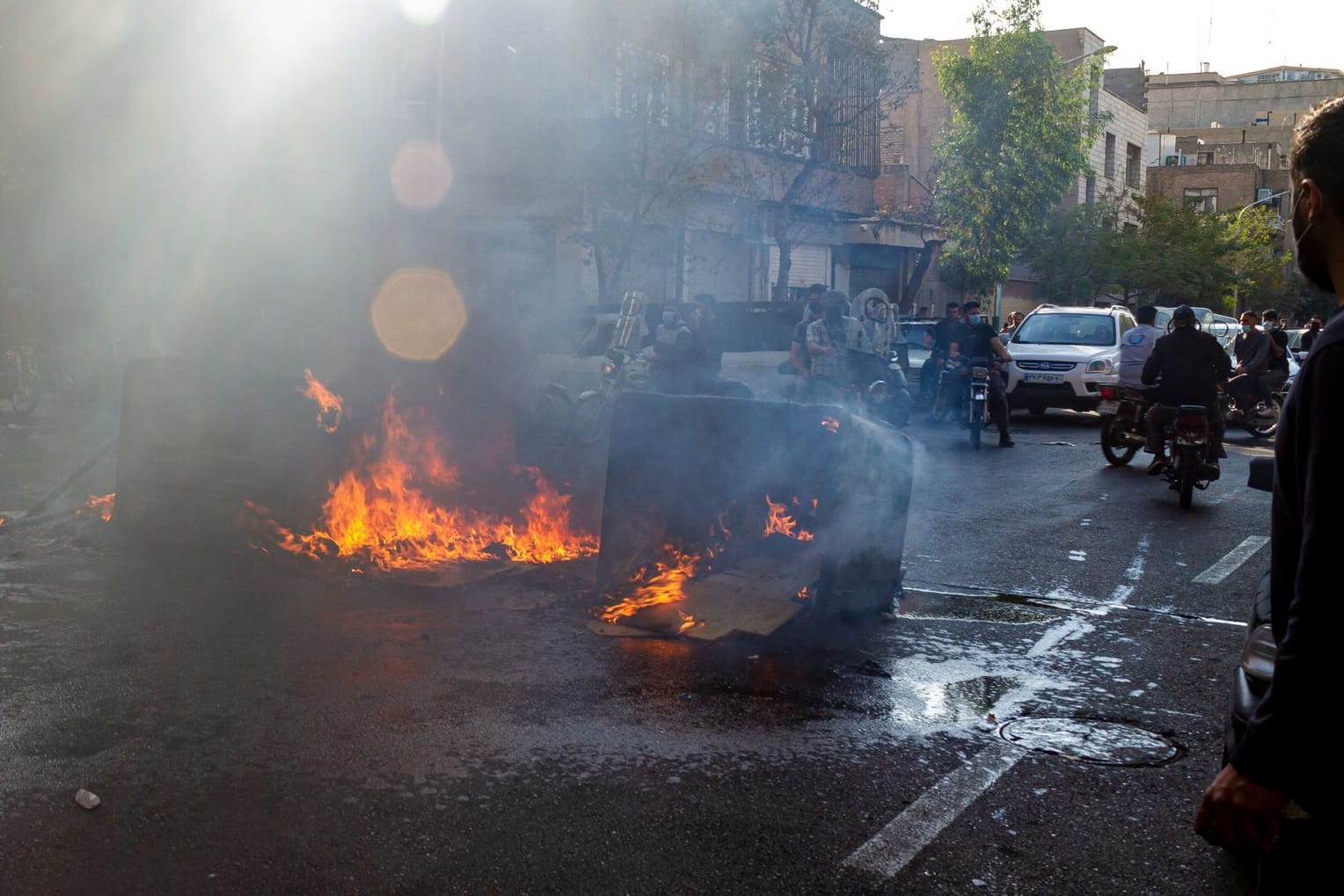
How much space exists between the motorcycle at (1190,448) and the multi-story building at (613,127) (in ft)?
26.2

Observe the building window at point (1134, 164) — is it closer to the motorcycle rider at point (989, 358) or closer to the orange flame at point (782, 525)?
the motorcycle rider at point (989, 358)

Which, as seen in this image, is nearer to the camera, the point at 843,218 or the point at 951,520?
the point at 951,520

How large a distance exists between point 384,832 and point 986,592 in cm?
485

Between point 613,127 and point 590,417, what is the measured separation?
7.22 metres

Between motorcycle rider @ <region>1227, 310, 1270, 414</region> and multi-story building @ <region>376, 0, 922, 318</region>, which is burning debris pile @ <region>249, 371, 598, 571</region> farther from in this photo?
motorcycle rider @ <region>1227, 310, 1270, 414</region>

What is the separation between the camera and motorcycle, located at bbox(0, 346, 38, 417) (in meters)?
16.8

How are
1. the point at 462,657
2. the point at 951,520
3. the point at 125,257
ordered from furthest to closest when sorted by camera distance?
1. the point at 125,257
2. the point at 951,520
3. the point at 462,657

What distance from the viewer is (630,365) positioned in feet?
47.2

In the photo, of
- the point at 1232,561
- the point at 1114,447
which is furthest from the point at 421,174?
the point at 1232,561

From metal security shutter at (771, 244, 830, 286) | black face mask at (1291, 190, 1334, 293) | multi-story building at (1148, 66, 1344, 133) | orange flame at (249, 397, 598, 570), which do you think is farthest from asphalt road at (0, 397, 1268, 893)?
multi-story building at (1148, 66, 1344, 133)

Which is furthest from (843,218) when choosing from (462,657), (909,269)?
(462,657)

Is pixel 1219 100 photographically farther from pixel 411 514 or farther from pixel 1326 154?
pixel 1326 154

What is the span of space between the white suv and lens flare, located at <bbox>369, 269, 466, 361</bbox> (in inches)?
A: 387

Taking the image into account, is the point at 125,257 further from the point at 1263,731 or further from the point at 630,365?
the point at 1263,731
